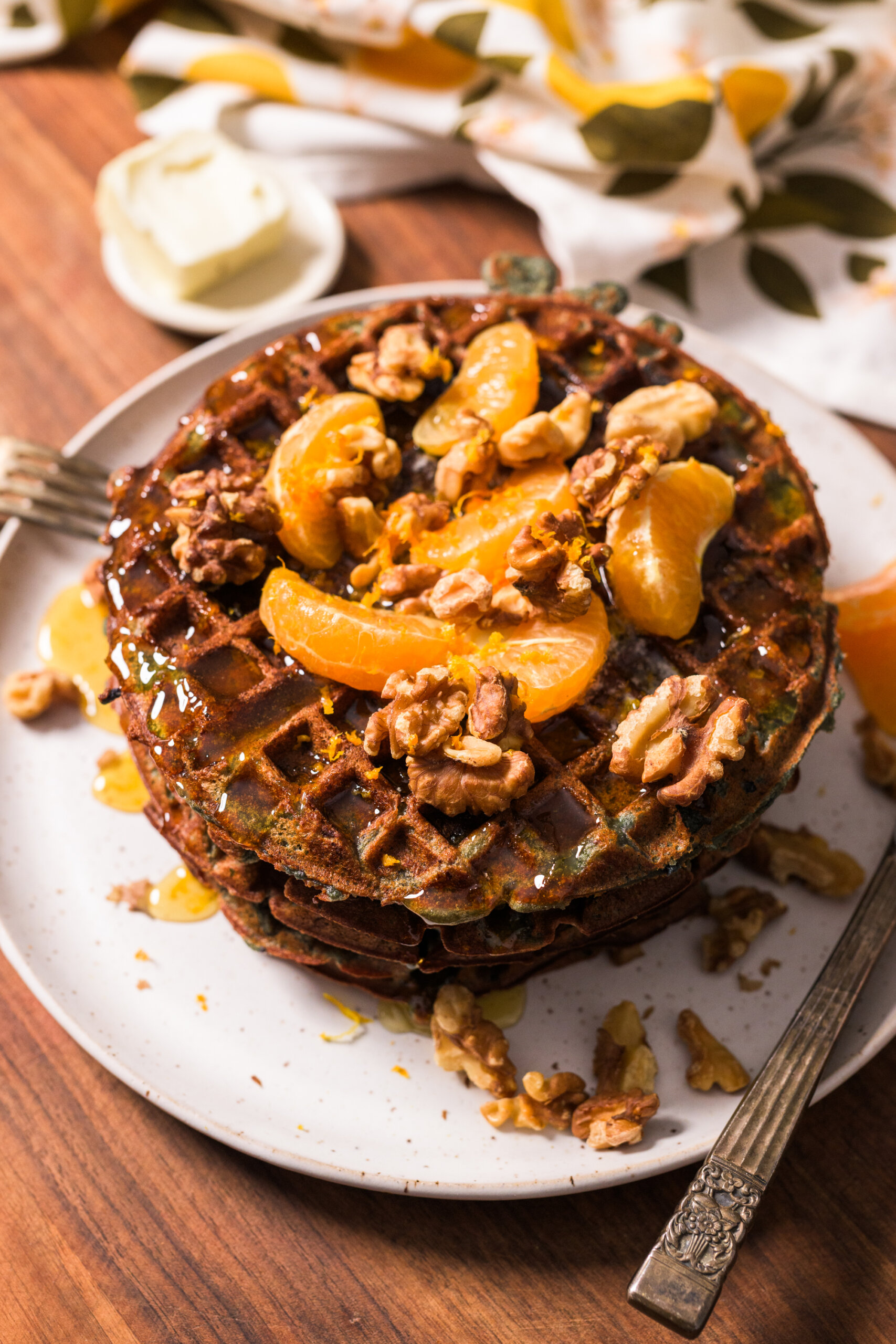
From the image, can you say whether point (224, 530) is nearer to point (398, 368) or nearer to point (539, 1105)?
point (398, 368)

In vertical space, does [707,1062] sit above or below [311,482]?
below

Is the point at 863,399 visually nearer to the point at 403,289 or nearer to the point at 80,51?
the point at 403,289

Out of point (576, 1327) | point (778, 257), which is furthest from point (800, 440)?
point (576, 1327)

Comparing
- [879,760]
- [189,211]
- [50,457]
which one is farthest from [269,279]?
[879,760]

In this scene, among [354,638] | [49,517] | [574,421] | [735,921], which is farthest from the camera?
[49,517]

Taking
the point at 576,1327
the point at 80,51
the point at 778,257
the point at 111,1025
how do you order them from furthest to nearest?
the point at 80,51
the point at 778,257
the point at 111,1025
the point at 576,1327

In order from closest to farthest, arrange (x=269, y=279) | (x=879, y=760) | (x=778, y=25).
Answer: (x=879, y=760)
(x=269, y=279)
(x=778, y=25)

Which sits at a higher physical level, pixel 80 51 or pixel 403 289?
pixel 80 51

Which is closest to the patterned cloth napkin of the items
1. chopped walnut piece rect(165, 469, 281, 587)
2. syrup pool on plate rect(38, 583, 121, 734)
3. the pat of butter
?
the pat of butter
